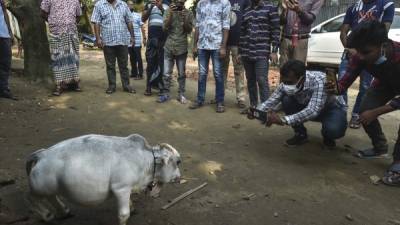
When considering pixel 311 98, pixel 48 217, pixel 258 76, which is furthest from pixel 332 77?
pixel 48 217

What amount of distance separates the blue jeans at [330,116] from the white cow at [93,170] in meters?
2.37

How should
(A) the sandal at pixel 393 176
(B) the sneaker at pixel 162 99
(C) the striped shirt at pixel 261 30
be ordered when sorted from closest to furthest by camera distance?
1. (A) the sandal at pixel 393 176
2. (C) the striped shirt at pixel 261 30
3. (B) the sneaker at pixel 162 99

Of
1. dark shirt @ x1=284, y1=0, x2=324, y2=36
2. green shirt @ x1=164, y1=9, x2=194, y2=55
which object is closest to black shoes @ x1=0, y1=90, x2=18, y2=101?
green shirt @ x1=164, y1=9, x2=194, y2=55

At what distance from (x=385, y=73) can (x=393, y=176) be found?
102cm

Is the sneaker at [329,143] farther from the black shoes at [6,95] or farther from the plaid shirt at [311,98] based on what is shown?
the black shoes at [6,95]

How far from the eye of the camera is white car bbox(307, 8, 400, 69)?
10.5m

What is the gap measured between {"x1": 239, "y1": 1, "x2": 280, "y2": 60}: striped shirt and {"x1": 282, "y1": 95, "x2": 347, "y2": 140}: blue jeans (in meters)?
1.44

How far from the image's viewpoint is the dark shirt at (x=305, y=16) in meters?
6.23

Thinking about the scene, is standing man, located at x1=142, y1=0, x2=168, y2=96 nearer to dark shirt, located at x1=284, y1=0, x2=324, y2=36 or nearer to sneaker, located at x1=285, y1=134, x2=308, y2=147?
dark shirt, located at x1=284, y1=0, x2=324, y2=36

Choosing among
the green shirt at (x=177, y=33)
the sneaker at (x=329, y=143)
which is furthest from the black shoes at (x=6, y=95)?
the sneaker at (x=329, y=143)

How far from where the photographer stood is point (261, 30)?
242 inches

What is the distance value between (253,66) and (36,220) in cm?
413

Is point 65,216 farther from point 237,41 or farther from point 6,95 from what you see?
point 237,41

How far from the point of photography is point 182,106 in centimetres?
693
